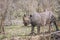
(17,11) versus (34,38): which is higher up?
(17,11)

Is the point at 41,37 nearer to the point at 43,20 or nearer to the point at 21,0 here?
the point at 43,20

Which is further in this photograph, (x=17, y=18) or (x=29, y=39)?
(x=17, y=18)

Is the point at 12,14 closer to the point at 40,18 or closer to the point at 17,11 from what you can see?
the point at 17,11

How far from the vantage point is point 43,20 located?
431 inches

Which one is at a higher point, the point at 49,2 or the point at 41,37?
the point at 49,2

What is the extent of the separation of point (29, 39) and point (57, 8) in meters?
6.66

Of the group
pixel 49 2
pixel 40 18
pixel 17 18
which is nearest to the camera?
pixel 40 18

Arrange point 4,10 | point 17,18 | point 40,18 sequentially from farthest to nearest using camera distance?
point 17,18 → point 4,10 → point 40,18

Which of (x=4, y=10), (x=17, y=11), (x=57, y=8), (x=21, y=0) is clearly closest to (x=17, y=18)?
(x=17, y=11)

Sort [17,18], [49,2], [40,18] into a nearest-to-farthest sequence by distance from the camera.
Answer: [40,18], [49,2], [17,18]

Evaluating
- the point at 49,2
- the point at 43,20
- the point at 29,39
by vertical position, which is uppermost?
the point at 49,2

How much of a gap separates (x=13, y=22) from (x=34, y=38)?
588cm

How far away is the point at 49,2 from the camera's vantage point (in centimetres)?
1375

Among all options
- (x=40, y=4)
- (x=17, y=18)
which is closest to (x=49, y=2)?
(x=40, y=4)
